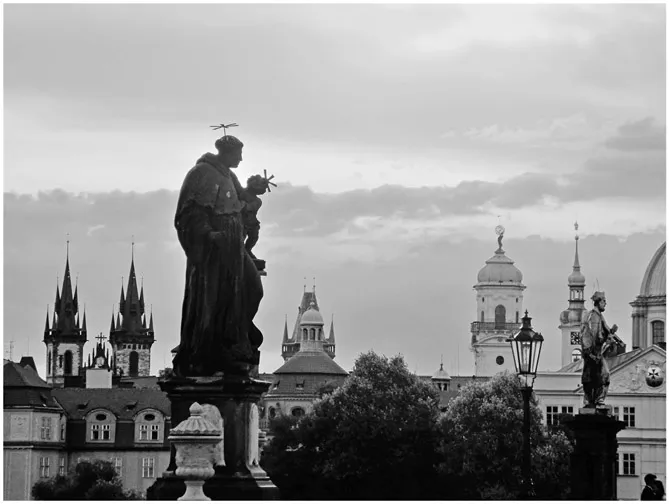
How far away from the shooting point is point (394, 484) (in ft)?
362

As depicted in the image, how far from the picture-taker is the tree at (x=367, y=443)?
111812 millimetres

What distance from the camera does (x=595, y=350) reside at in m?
36.1

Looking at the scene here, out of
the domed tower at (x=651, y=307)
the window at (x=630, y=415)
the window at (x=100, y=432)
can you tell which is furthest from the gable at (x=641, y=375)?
the window at (x=100, y=432)

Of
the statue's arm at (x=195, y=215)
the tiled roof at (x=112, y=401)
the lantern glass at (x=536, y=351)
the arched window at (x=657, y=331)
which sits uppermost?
the arched window at (x=657, y=331)

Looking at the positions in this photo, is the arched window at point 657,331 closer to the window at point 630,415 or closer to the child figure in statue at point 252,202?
the window at point 630,415

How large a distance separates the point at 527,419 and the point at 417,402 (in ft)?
270

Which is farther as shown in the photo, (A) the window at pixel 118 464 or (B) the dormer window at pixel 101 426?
(B) the dormer window at pixel 101 426

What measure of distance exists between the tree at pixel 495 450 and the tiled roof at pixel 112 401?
5098 centimetres

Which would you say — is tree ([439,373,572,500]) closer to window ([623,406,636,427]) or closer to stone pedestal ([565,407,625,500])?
window ([623,406,636,427])

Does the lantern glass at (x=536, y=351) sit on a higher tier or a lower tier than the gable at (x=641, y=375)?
lower

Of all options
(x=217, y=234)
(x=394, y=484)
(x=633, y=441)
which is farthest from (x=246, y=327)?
(x=633, y=441)

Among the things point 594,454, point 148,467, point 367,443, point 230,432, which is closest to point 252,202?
point 230,432

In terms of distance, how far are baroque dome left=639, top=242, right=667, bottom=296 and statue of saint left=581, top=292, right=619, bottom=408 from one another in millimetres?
139682

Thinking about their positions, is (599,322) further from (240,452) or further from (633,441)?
(633,441)
